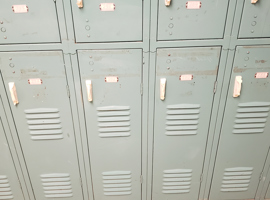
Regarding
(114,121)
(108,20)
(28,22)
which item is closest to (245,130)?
(114,121)

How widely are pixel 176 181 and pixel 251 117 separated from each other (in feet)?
2.71

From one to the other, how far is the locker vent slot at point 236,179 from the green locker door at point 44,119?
4.23 ft

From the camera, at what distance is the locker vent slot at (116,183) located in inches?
78.5

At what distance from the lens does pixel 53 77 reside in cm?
162

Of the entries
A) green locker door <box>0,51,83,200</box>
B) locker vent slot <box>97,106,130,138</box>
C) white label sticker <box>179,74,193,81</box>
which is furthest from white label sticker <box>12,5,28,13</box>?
white label sticker <box>179,74,193,81</box>

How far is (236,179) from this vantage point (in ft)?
6.80

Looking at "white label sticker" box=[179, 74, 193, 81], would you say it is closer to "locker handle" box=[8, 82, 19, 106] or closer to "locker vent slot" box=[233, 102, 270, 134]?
"locker vent slot" box=[233, 102, 270, 134]

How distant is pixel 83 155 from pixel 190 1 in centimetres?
138

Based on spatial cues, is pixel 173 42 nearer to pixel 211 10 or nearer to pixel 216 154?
pixel 211 10

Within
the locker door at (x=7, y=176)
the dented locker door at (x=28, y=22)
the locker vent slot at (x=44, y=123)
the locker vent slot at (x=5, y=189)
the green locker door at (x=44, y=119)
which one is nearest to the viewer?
the dented locker door at (x=28, y=22)

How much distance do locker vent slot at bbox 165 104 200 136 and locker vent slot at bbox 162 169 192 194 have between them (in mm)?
389

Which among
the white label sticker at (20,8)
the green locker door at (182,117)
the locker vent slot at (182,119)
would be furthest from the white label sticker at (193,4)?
the white label sticker at (20,8)

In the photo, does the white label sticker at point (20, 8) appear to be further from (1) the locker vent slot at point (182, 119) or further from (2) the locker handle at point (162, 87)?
(1) the locker vent slot at point (182, 119)

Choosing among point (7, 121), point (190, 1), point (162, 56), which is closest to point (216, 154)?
point (162, 56)
